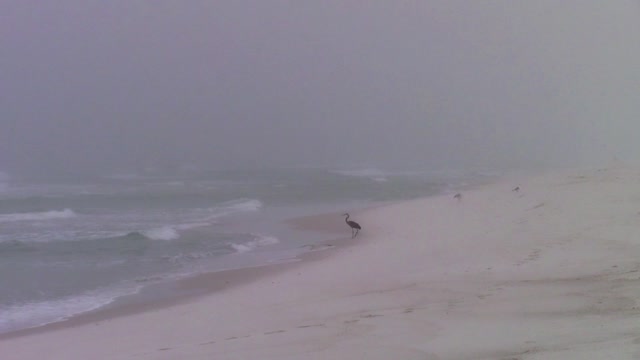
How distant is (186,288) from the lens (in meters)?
10.7

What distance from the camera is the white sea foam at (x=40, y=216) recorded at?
23.5 metres

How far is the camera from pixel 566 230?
39.1ft

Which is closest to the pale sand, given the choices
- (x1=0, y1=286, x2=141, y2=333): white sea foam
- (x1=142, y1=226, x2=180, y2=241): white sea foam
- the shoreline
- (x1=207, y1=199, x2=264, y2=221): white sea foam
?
the shoreline

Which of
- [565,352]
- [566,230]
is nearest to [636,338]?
[565,352]

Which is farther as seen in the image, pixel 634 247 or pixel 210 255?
pixel 210 255

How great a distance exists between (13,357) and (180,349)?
169cm

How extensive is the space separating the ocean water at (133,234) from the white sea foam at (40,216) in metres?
0.03

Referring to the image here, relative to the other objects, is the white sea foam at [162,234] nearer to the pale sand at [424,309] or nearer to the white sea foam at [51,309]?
the pale sand at [424,309]

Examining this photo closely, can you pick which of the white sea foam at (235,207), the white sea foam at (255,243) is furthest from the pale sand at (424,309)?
the white sea foam at (235,207)

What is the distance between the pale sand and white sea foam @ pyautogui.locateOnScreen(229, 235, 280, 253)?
2.44 meters

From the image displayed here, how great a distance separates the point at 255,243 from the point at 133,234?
327 centimetres

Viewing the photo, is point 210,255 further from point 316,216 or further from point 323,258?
point 316,216

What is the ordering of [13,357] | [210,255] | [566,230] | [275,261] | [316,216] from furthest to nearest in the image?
[316,216] < [210,255] < [275,261] < [566,230] < [13,357]

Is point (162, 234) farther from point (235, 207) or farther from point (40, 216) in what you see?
point (40, 216)
